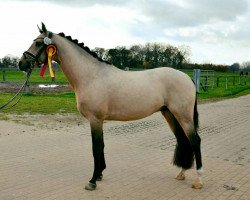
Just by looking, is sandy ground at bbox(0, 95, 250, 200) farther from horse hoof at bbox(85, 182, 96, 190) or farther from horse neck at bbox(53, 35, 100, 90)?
horse neck at bbox(53, 35, 100, 90)

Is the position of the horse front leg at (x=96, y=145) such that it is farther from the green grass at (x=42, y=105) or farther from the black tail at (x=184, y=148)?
the green grass at (x=42, y=105)

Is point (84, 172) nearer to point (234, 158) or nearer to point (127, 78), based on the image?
point (127, 78)

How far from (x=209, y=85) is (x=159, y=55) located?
61.6ft

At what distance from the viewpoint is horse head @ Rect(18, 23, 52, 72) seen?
5.05m

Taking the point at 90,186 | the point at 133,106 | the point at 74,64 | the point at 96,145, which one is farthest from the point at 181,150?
the point at 74,64

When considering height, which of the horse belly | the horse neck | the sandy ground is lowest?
the sandy ground

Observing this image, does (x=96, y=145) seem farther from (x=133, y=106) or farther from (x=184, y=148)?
(x=184, y=148)

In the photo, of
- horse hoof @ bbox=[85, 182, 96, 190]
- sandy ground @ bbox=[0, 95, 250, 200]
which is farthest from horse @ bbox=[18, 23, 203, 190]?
sandy ground @ bbox=[0, 95, 250, 200]

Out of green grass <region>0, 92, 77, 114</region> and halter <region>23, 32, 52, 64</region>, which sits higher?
halter <region>23, 32, 52, 64</region>

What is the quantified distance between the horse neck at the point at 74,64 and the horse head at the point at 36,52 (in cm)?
18

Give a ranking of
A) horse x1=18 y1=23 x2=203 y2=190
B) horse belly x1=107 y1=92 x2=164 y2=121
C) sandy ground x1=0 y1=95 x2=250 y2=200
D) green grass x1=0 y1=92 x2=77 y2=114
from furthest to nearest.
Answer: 1. green grass x1=0 y1=92 x2=77 y2=114
2. horse belly x1=107 y1=92 x2=164 y2=121
3. horse x1=18 y1=23 x2=203 y2=190
4. sandy ground x1=0 y1=95 x2=250 y2=200

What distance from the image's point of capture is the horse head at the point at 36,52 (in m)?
5.05

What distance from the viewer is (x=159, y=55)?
4459 cm

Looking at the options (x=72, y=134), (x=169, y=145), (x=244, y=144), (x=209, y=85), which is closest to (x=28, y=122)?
(x=72, y=134)
